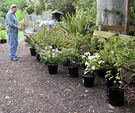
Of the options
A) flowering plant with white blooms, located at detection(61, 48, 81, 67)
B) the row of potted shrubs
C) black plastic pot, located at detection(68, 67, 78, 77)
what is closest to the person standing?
the row of potted shrubs

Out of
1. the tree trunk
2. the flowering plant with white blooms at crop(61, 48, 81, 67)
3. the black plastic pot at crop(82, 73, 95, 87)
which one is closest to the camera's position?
the black plastic pot at crop(82, 73, 95, 87)

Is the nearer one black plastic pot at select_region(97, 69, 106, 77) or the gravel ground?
the gravel ground

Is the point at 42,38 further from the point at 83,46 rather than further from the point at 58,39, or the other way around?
the point at 83,46

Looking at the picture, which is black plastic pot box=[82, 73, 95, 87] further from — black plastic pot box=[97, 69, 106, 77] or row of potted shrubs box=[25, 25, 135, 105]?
black plastic pot box=[97, 69, 106, 77]

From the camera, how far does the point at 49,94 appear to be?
308cm

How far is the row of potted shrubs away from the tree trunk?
0.84 meters

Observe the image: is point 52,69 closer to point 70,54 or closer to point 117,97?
point 70,54

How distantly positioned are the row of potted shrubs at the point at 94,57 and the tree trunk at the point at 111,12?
84 cm

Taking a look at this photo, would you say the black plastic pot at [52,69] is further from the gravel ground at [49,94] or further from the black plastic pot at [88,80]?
the black plastic pot at [88,80]

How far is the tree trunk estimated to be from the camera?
4.76m

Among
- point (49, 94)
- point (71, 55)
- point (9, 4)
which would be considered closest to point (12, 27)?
point (71, 55)

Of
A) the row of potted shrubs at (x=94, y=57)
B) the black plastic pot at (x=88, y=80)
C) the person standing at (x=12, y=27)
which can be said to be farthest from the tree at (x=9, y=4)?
the black plastic pot at (x=88, y=80)

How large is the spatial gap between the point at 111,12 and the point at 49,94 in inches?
119

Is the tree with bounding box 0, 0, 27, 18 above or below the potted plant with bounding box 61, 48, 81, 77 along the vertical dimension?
above
